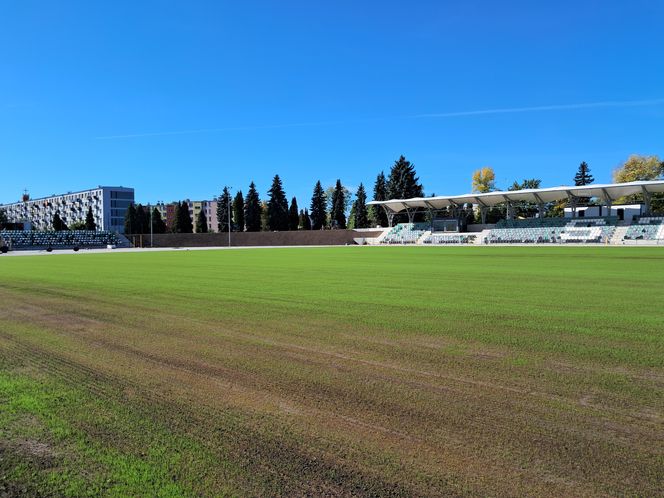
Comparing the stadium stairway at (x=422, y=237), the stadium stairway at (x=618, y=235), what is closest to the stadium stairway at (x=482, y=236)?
the stadium stairway at (x=422, y=237)

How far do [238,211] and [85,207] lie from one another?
75.8 m

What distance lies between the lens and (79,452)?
305cm

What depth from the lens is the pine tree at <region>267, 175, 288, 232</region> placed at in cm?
9619

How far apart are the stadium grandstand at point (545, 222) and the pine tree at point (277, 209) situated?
27971 mm

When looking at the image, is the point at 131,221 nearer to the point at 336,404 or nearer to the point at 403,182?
the point at 403,182

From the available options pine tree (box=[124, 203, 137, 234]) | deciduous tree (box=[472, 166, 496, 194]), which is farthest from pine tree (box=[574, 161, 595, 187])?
pine tree (box=[124, 203, 137, 234])

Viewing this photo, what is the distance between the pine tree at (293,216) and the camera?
332ft

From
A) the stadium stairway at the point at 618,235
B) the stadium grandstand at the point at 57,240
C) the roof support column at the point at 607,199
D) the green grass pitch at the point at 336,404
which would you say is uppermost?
the roof support column at the point at 607,199

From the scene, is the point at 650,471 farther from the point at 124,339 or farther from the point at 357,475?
the point at 124,339

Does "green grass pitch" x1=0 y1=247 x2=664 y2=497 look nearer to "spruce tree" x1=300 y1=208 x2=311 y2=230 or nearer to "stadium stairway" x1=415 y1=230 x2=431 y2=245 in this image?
"stadium stairway" x1=415 y1=230 x2=431 y2=245

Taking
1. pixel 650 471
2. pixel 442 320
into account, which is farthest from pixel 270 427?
pixel 442 320

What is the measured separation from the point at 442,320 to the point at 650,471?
15.1 feet

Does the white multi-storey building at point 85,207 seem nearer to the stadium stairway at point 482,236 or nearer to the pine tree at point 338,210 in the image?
the pine tree at point 338,210

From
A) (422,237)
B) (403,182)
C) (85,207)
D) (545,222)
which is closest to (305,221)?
(403,182)
